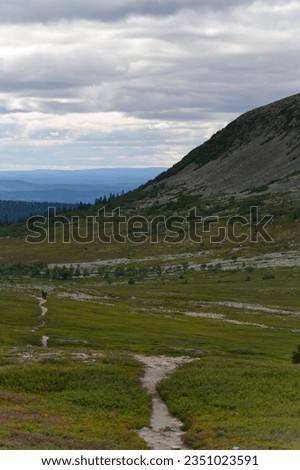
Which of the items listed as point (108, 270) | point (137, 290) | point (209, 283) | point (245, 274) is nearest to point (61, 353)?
point (137, 290)

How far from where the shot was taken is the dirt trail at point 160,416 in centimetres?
3800

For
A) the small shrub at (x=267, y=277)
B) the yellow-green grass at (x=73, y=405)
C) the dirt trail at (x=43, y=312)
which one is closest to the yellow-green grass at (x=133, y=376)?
the yellow-green grass at (x=73, y=405)

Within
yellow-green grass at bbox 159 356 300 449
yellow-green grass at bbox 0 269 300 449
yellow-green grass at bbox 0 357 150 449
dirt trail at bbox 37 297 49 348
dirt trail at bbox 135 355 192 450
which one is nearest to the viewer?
yellow-green grass at bbox 0 357 150 449

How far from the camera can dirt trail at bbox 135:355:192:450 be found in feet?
125

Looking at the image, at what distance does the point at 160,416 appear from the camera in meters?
44.5

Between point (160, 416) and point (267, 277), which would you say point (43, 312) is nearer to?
point (160, 416)

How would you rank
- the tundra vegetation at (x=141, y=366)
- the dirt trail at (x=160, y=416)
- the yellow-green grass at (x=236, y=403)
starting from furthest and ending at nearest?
the tundra vegetation at (x=141, y=366), the dirt trail at (x=160, y=416), the yellow-green grass at (x=236, y=403)

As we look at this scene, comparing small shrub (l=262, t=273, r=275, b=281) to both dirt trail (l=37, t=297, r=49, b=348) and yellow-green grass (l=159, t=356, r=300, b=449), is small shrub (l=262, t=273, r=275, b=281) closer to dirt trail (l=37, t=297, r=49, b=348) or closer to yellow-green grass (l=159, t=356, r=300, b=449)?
dirt trail (l=37, t=297, r=49, b=348)

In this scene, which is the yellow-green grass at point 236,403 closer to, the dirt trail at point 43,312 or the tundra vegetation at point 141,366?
the tundra vegetation at point 141,366

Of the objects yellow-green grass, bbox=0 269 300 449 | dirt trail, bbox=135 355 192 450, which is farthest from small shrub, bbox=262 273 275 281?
dirt trail, bbox=135 355 192 450

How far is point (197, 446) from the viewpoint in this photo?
36750 mm

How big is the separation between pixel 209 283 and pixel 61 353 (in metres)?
96.1

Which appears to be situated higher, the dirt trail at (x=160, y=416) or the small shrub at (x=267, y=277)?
the small shrub at (x=267, y=277)

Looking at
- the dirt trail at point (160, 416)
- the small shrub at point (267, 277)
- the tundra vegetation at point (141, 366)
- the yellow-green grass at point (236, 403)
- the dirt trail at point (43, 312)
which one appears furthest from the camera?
the small shrub at point (267, 277)
